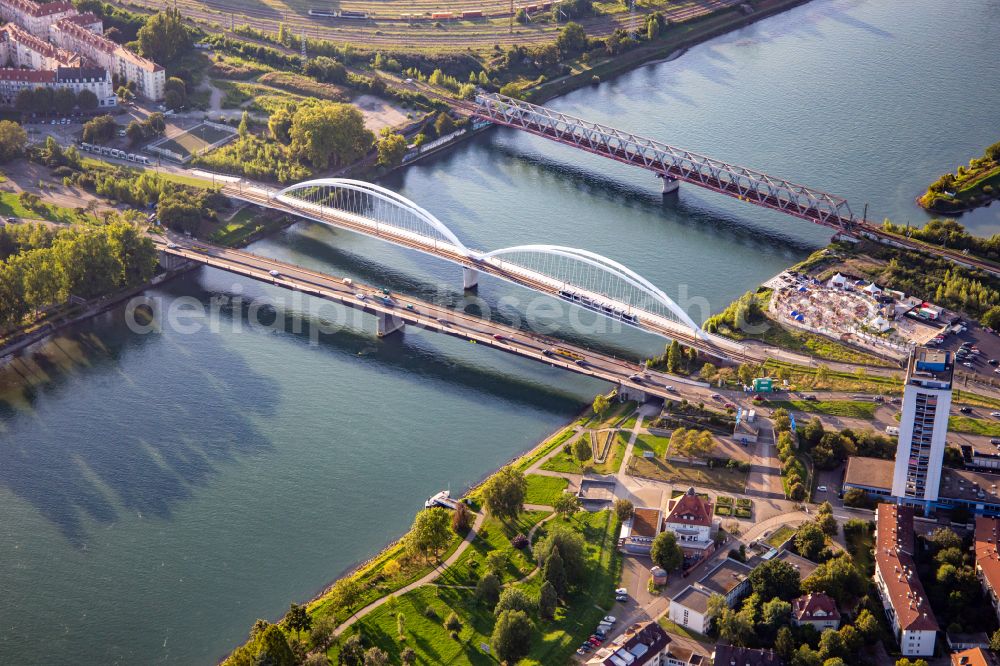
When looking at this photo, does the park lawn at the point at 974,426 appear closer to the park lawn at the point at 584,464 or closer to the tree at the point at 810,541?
the tree at the point at 810,541

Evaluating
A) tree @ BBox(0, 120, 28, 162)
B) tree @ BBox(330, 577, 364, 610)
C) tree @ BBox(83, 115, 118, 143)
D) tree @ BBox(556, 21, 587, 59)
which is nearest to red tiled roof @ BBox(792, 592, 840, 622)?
tree @ BBox(330, 577, 364, 610)

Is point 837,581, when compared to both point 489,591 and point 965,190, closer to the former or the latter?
point 489,591

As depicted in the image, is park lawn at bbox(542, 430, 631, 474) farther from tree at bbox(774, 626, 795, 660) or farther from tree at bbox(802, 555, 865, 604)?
tree at bbox(774, 626, 795, 660)

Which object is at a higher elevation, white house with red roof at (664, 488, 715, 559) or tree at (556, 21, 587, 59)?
tree at (556, 21, 587, 59)

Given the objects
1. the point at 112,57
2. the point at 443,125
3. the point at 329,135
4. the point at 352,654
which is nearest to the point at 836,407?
the point at 352,654

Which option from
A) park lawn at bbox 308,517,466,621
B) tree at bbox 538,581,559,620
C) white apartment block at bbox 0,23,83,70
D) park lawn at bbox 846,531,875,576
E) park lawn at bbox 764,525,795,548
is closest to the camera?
tree at bbox 538,581,559,620

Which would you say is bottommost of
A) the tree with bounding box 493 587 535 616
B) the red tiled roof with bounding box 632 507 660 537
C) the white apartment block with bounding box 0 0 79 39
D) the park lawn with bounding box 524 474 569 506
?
the park lawn with bounding box 524 474 569 506

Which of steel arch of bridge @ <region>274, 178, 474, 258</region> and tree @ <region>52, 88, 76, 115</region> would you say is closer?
steel arch of bridge @ <region>274, 178, 474, 258</region>
